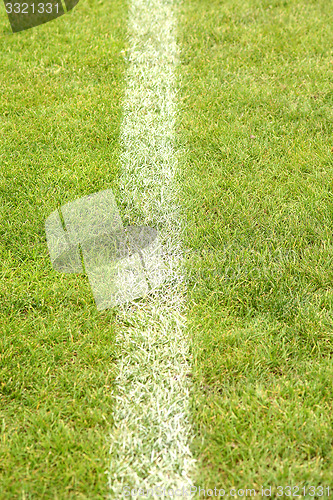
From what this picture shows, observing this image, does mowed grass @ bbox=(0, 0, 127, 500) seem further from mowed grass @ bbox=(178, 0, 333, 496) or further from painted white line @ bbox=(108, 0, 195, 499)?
mowed grass @ bbox=(178, 0, 333, 496)

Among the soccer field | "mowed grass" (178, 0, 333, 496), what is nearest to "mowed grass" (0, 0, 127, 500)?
the soccer field

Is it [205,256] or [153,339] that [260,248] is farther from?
[153,339]

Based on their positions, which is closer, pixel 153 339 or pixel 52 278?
pixel 153 339

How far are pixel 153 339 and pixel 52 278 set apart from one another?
0.63 m

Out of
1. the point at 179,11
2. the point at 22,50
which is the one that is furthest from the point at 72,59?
the point at 179,11

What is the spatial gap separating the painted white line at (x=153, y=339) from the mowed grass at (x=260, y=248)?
0.07 meters

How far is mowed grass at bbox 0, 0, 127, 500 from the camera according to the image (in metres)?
1.68

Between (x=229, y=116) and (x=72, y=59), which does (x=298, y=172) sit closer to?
(x=229, y=116)

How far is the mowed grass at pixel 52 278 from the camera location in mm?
1678

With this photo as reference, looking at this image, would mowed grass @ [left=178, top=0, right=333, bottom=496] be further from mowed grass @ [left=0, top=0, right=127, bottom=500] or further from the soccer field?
mowed grass @ [left=0, top=0, right=127, bottom=500]

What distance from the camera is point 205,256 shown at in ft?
7.83

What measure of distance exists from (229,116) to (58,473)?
256cm

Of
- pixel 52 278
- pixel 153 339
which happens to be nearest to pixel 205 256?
pixel 153 339

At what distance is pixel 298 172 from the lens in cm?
282
